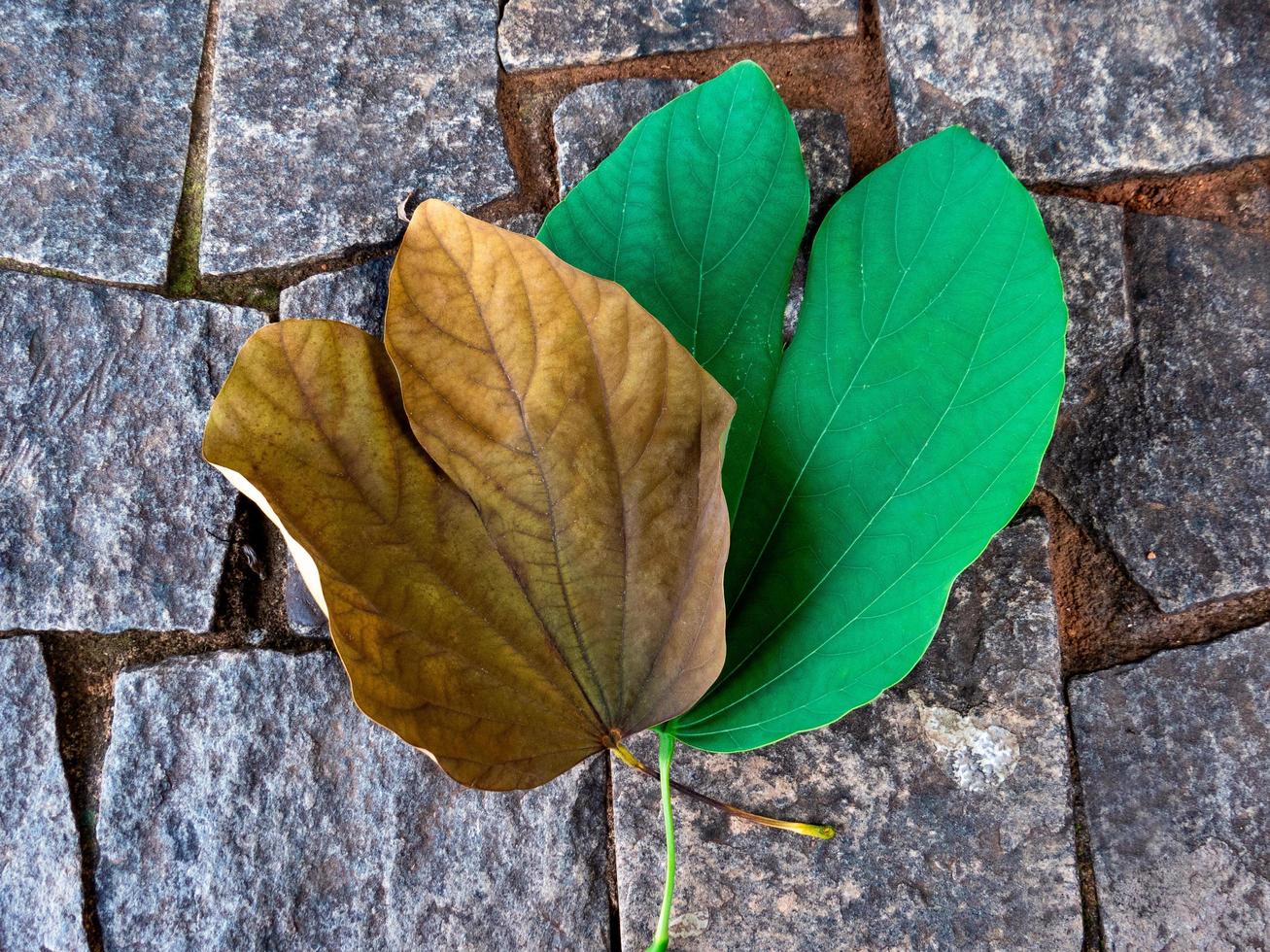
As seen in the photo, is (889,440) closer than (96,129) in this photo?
Yes

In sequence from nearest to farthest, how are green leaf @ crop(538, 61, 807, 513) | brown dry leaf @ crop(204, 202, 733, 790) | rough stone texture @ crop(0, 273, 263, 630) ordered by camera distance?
1. brown dry leaf @ crop(204, 202, 733, 790)
2. green leaf @ crop(538, 61, 807, 513)
3. rough stone texture @ crop(0, 273, 263, 630)

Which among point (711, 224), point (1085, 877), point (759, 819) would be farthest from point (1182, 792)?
point (711, 224)

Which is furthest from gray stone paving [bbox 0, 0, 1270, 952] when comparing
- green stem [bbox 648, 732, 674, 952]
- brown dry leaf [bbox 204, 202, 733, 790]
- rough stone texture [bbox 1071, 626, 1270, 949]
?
brown dry leaf [bbox 204, 202, 733, 790]

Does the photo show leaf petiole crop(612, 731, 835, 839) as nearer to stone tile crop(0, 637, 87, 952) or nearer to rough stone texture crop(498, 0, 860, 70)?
stone tile crop(0, 637, 87, 952)

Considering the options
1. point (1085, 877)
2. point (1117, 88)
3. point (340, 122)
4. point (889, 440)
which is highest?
point (340, 122)

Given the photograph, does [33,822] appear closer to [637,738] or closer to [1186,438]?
[637,738]

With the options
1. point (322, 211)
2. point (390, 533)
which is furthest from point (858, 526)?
point (322, 211)
